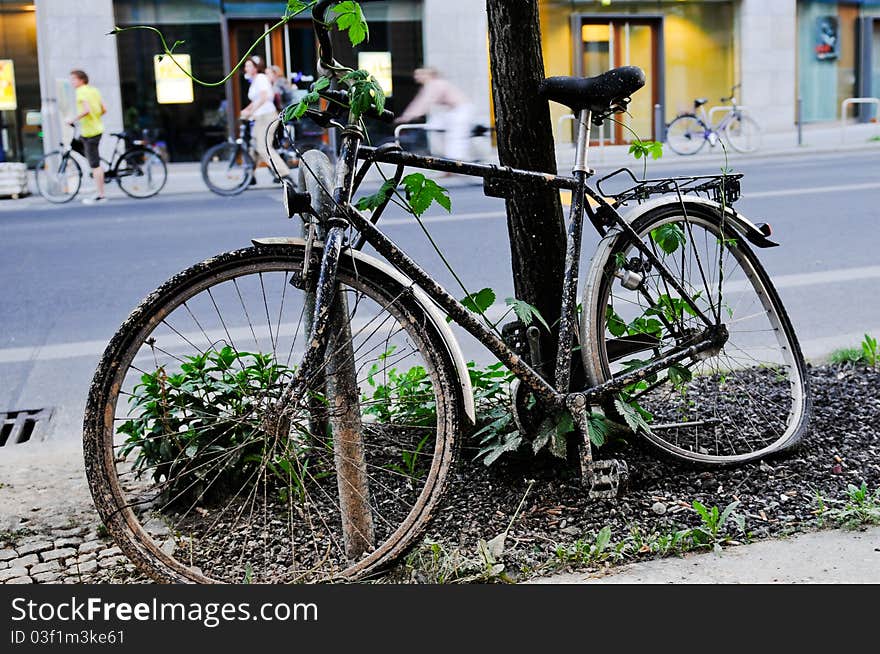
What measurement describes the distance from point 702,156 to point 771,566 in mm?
20623

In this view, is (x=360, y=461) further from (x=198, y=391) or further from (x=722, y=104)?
(x=722, y=104)

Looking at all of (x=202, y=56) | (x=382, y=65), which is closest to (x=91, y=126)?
(x=202, y=56)

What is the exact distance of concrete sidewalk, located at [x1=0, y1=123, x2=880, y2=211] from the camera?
1834 cm

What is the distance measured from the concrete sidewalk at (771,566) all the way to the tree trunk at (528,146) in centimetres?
78

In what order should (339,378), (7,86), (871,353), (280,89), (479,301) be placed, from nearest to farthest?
1. (339,378)
2. (479,301)
3. (871,353)
4. (280,89)
5. (7,86)

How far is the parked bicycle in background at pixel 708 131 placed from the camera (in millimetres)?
23219

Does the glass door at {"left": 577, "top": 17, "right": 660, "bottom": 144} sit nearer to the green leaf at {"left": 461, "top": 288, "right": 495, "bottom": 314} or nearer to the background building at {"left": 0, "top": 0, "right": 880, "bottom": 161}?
the background building at {"left": 0, "top": 0, "right": 880, "bottom": 161}

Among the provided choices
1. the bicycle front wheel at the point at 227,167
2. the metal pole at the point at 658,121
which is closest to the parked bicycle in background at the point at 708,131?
the metal pole at the point at 658,121

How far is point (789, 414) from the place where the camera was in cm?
412

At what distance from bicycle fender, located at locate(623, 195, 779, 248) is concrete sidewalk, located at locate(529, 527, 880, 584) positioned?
1.05 meters

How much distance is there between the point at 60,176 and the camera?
56.3 feet

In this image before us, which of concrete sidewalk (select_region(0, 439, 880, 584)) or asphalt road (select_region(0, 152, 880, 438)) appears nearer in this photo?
concrete sidewalk (select_region(0, 439, 880, 584))

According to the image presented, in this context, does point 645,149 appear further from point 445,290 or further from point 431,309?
point 431,309

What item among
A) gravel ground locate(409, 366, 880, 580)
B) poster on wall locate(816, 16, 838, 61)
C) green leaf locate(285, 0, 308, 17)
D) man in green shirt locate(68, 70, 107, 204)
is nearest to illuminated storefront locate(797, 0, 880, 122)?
poster on wall locate(816, 16, 838, 61)
